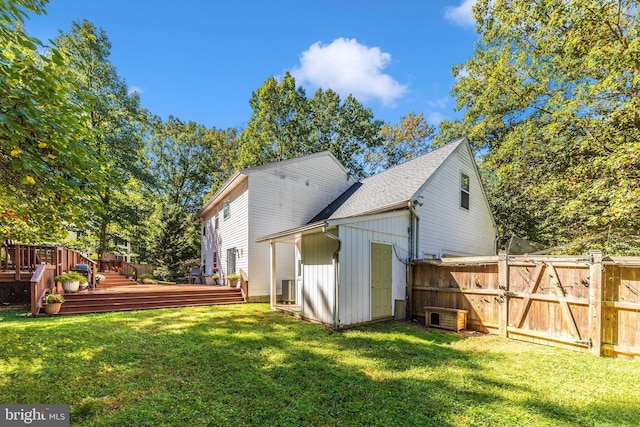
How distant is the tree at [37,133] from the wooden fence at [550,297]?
8479 millimetres

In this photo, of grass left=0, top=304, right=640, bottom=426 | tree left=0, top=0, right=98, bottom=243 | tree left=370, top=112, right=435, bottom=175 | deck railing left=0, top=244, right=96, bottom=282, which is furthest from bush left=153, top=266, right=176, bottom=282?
tree left=370, top=112, right=435, bottom=175

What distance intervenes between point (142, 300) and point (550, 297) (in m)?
12.6

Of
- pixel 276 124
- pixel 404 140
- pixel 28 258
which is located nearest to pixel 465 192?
pixel 404 140

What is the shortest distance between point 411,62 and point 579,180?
29.1ft

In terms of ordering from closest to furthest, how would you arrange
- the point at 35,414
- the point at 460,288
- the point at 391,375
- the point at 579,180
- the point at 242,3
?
1. the point at 35,414
2. the point at 391,375
3. the point at 460,288
4. the point at 242,3
5. the point at 579,180

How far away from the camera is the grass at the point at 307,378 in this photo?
333cm

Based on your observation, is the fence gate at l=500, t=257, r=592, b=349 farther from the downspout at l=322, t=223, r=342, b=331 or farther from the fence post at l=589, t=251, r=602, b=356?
the downspout at l=322, t=223, r=342, b=331

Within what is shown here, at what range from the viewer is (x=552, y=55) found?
492 inches

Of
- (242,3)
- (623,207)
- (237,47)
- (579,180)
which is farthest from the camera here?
(579,180)

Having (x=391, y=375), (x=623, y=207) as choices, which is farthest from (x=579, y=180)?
(x=391, y=375)

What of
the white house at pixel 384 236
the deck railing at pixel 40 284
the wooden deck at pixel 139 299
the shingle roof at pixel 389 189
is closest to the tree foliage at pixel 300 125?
the shingle roof at pixel 389 189

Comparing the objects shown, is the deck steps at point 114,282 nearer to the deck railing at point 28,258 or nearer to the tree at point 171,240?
the tree at point 171,240

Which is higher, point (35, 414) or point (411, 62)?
point (411, 62)

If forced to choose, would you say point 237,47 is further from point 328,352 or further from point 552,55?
point 552,55
